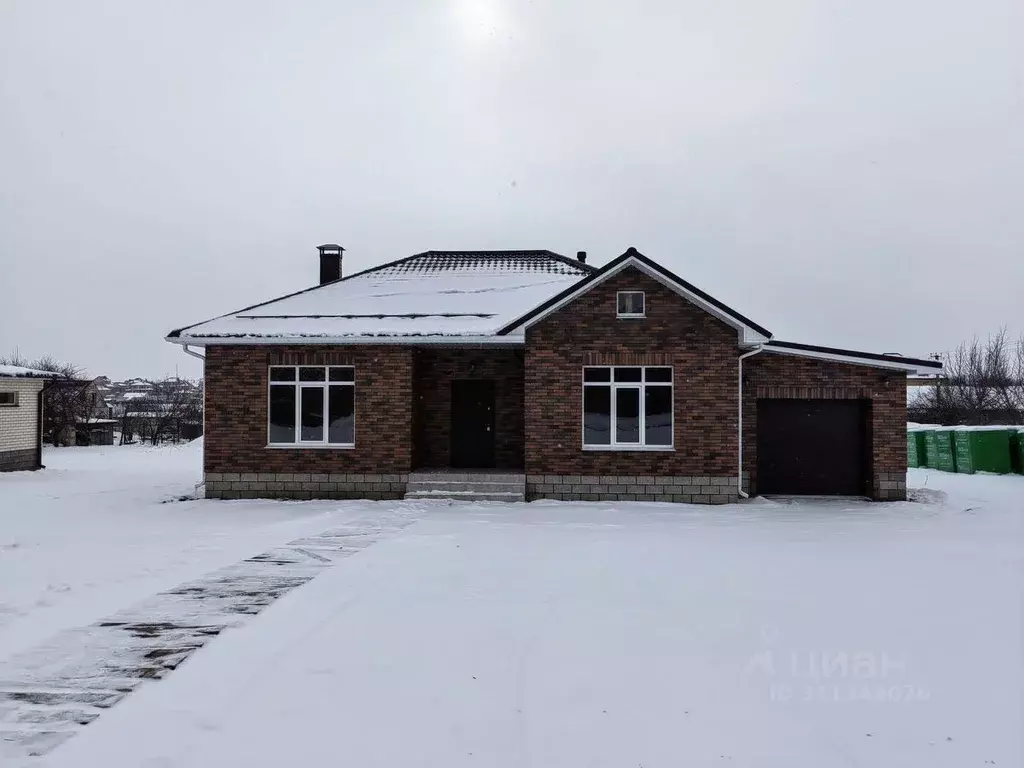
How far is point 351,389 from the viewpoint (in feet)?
48.9

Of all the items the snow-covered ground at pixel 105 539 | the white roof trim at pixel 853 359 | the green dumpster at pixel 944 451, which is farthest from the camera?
the green dumpster at pixel 944 451

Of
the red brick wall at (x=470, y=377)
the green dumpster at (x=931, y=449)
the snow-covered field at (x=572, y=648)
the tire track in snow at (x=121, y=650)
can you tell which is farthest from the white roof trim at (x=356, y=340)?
the green dumpster at (x=931, y=449)

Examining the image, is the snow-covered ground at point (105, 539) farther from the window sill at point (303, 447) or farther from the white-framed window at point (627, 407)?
the white-framed window at point (627, 407)

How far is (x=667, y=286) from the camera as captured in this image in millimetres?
14188

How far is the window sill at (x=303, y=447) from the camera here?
14758mm

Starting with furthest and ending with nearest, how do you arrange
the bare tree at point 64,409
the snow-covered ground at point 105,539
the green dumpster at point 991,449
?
the bare tree at point 64,409 < the green dumpster at point 991,449 < the snow-covered ground at point 105,539

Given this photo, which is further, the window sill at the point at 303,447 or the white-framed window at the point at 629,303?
the window sill at the point at 303,447

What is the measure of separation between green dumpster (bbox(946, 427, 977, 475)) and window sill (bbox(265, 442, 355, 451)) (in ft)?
55.1

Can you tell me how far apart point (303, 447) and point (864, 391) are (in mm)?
10992

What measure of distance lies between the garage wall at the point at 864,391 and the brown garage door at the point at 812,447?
0.34 m

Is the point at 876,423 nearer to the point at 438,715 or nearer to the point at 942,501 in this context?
the point at 942,501

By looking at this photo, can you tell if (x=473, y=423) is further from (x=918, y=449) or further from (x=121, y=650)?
(x=918, y=449)

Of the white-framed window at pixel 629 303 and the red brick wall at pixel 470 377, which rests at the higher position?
the white-framed window at pixel 629 303

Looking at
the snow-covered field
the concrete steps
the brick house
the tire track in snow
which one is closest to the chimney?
the brick house
